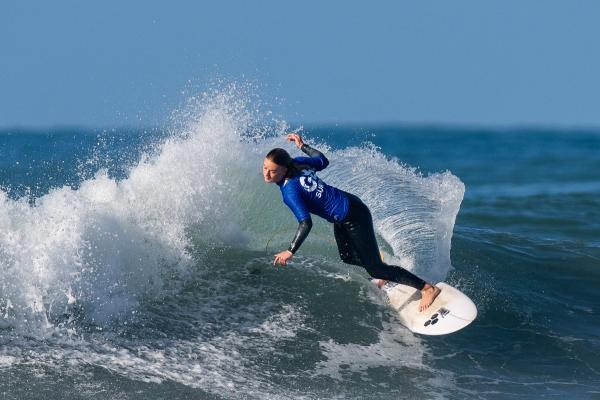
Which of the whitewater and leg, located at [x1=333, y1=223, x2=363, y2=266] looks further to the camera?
leg, located at [x1=333, y1=223, x2=363, y2=266]

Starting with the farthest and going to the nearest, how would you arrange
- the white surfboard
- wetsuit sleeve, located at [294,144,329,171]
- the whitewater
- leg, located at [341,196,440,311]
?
the white surfboard → leg, located at [341,196,440,311] → wetsuit sleeve, located at [294,144,329,171] → the whitewater

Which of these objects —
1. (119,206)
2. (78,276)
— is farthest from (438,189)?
(78,276)

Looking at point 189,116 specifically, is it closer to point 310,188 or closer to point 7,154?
point 310,188

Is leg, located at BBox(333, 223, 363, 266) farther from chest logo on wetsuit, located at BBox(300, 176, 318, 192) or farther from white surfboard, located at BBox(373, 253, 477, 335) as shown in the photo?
white surfboard, located at BBox(373, 253, 477, 335)

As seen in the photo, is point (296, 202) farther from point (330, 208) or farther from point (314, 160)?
point (314, 160)

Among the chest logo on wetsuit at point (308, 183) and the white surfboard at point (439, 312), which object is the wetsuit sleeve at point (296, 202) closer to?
the chest logo on wetsuit at point (308, 183)

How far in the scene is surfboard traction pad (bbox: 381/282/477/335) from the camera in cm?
741

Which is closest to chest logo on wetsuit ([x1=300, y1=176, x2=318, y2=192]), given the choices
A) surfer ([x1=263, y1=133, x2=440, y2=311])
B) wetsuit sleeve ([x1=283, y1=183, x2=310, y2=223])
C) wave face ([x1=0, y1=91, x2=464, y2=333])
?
surfer ([x1=263, y1=133, x2=440, y2=311])

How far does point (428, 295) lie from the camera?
7.48m

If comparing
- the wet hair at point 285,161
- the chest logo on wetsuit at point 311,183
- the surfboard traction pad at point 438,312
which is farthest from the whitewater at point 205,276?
the wet hair at point 285,161

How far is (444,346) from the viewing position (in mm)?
7414

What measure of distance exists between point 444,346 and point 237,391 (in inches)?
90.3

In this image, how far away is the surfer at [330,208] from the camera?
663 cm

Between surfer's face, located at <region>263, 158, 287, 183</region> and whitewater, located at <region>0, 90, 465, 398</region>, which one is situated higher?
surfer's face, located at <region>263, 158, 287, 183</region>
